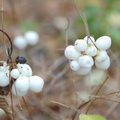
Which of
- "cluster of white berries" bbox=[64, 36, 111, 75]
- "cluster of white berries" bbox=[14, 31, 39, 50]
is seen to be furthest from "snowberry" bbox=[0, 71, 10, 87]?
"cluster of white berries" bbox=[14, 31, 39, 50]

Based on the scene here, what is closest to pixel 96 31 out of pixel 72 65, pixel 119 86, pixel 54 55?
pixel 54 55

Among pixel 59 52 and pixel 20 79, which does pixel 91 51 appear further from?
pixel 59 52

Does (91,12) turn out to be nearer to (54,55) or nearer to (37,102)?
(54,55)

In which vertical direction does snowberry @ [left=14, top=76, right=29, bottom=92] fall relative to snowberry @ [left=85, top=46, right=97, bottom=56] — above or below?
below

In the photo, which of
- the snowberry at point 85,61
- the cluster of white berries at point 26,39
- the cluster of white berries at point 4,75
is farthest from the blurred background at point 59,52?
the cluster of white berries at point 4,75

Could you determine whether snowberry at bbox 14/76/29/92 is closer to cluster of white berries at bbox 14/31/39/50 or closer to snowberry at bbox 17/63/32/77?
snowberry at bbox 17/63/32/77
